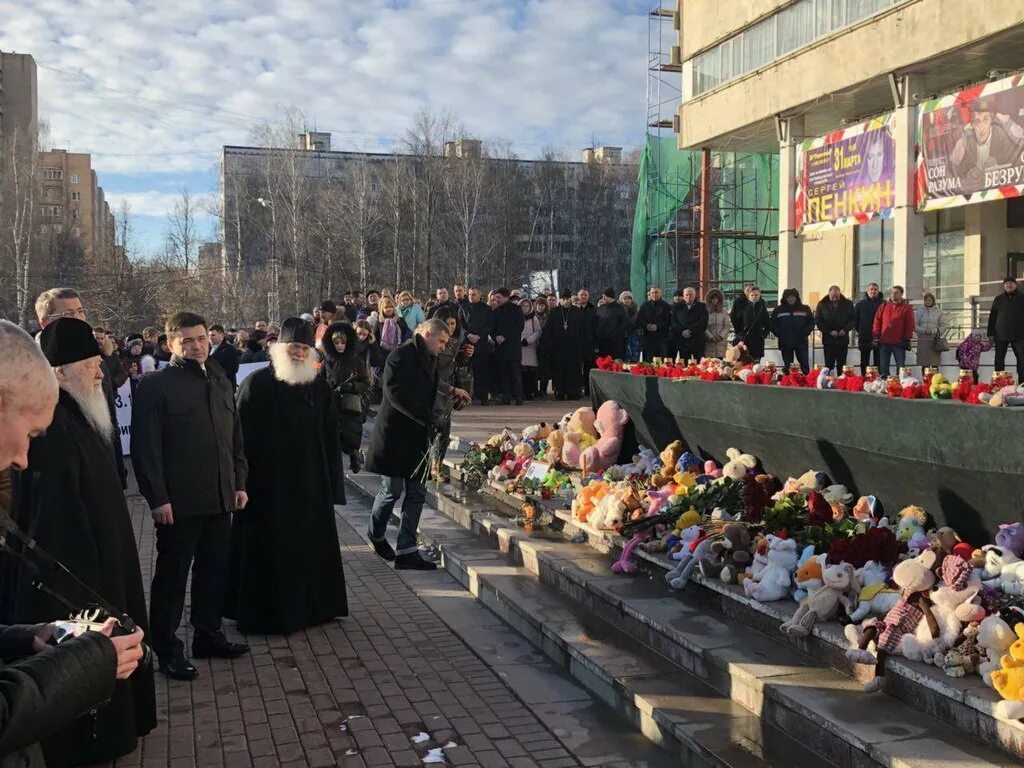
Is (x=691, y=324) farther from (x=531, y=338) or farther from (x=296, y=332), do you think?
(x=296, y=332)

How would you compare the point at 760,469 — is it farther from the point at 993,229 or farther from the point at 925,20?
the point at 993,229

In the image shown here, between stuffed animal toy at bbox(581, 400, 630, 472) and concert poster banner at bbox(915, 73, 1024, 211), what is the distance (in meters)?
12.7

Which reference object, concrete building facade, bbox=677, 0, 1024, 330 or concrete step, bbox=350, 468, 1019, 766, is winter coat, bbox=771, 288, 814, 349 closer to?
concrete building facade, bbox=677, 0, 1024, 330

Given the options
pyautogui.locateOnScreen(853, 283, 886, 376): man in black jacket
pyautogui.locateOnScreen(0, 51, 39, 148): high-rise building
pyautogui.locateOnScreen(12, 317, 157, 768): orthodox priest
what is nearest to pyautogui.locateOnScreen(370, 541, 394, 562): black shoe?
pyautogui.locateOnScreen(12, 317, 157, 768): orthodox priest

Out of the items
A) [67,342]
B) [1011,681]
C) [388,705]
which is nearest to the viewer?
[1011,681]

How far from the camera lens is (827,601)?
15.6 ft

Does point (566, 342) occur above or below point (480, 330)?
below

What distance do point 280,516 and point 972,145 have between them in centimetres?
1811

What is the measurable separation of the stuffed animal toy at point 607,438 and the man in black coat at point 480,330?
234 inches

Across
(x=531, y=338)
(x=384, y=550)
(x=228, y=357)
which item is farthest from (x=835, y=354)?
(x=384, y=550)

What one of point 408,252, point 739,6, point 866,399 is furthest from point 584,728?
point 408,252

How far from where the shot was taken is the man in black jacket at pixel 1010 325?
590 inches

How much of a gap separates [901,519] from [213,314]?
39551 millimetres

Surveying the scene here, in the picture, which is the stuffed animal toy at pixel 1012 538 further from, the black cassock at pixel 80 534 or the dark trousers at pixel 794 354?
the dark trousers at pixel 794 354
